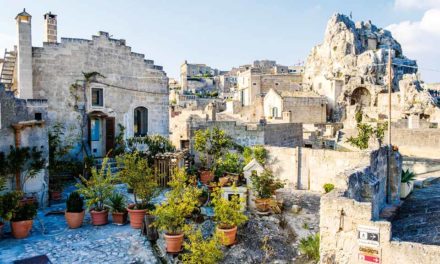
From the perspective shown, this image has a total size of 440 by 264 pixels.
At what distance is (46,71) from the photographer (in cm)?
1623

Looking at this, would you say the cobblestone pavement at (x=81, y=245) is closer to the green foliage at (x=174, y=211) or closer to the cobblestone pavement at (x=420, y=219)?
the green foliage at (x=174, y=211)

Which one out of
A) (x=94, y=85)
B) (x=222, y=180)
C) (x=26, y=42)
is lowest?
(x=222, y=180)

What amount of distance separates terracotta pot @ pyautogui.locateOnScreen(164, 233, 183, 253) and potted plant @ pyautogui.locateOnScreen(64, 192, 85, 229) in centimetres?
319

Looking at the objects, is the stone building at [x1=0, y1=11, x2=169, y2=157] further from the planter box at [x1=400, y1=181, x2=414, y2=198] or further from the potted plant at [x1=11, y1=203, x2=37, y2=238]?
the planter box at [x1=400, y1=181, x2=414, y2=198]

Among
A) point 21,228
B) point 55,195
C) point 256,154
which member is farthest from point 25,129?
point 256,154

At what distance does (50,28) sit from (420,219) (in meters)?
17.3

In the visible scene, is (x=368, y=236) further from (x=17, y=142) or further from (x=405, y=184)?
(x=17, y=142)

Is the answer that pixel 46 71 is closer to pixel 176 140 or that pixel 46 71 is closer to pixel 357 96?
pixel 176 140

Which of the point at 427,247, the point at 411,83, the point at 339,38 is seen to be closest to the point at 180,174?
the point at 427,247

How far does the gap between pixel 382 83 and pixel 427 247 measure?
54538 mm

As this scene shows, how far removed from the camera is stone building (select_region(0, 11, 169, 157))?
629 inches

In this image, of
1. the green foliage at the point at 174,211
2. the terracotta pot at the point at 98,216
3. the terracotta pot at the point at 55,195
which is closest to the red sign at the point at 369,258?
the green foliage at the point at 174,211

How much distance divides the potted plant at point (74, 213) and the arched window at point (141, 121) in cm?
869

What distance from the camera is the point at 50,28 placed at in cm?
1717
